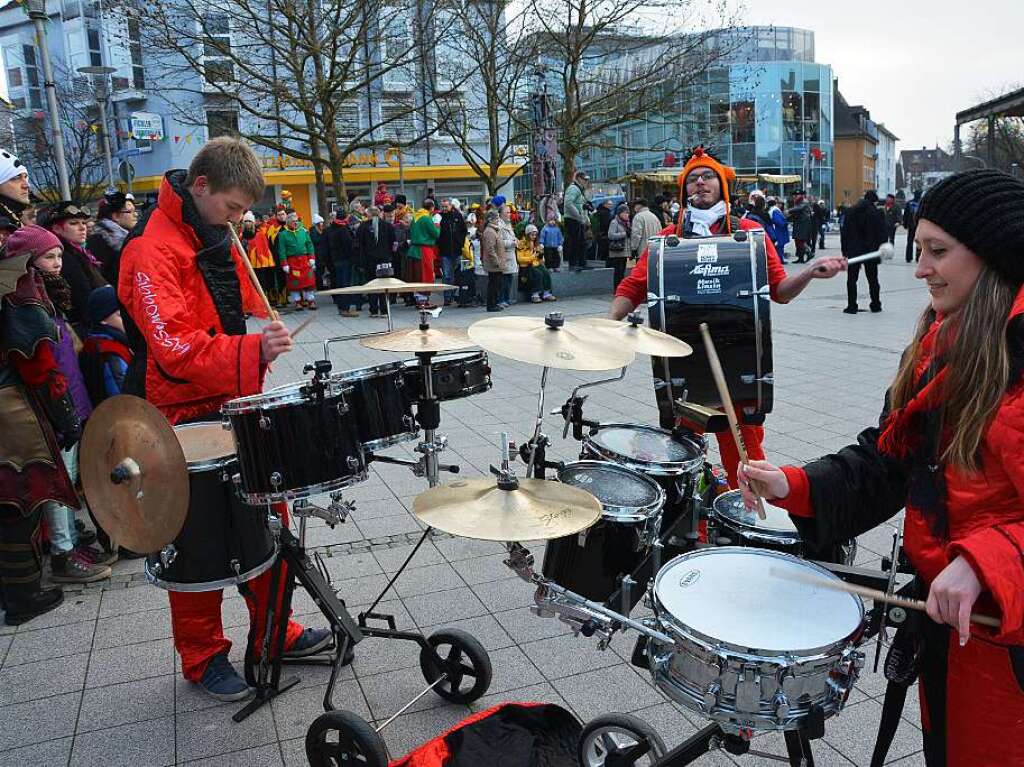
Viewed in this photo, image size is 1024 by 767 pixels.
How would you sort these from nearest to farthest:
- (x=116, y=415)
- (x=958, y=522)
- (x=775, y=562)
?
(x=958, y=522) < (x=775, y=562) < (x=116, y=415)

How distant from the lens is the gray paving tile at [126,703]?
10.4ft

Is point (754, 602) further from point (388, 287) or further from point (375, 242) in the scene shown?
point (375, 242)

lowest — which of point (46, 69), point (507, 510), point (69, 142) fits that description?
point (507, 510)

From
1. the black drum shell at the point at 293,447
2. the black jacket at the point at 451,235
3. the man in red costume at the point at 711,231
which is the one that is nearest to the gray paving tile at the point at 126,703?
the black drum shell at the point at 293,447

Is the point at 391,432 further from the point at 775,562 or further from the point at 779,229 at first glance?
the point at 779,229

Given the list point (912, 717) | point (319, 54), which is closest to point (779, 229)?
point (319, 54)

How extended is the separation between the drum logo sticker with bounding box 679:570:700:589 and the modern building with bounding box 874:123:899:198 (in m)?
101

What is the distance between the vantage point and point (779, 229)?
19.5 m

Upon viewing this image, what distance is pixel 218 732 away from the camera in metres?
3.07

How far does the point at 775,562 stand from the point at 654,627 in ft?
1.36

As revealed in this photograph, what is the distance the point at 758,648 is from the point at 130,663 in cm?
293

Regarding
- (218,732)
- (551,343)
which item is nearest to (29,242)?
(218,732)

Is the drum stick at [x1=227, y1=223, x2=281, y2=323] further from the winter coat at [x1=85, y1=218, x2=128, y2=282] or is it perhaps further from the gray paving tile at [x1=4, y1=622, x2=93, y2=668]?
the winter coat at [x1=85, y1=218, x2=128, y2=282]

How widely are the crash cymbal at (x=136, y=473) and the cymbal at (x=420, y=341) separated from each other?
48.0 inches
